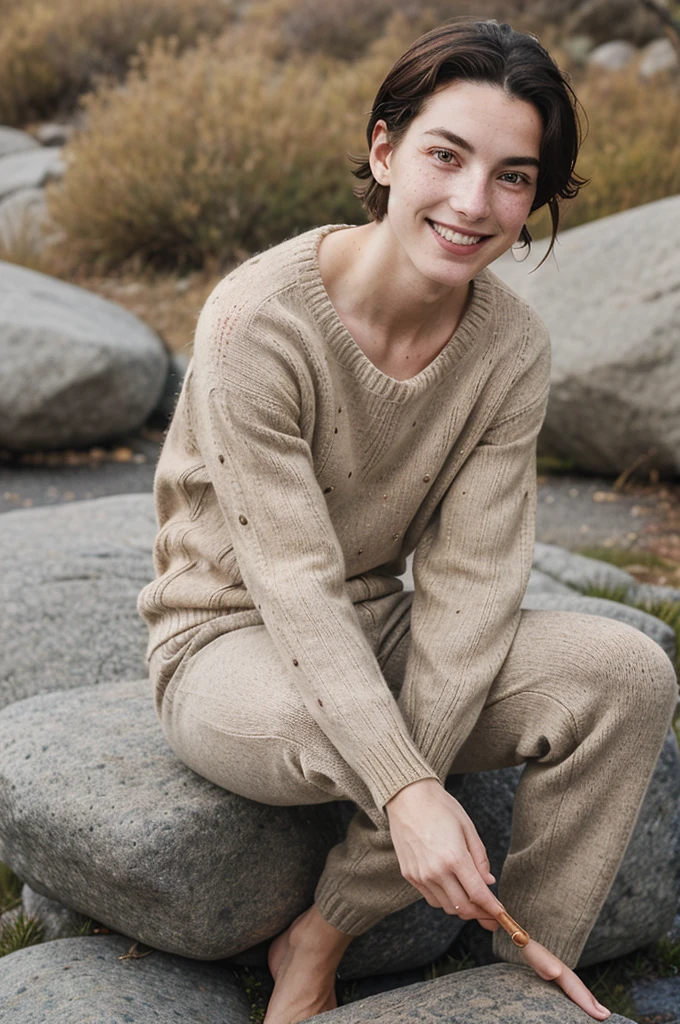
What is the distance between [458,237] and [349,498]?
0.49 metres

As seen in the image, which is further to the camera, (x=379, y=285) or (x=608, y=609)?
(x=608, y=609)

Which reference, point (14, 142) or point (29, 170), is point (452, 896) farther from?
point (14, 142)

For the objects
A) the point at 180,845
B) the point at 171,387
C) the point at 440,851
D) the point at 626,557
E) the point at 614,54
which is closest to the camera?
the point at 440,851

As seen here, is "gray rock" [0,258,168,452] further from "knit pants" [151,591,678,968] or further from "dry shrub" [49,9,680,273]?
"knit pants" [151,591,678,968]

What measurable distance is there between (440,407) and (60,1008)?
1145 mm

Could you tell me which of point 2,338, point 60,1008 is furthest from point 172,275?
point 60,1008

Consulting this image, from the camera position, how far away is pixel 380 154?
186 cm

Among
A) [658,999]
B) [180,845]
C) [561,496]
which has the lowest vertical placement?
[561,496]

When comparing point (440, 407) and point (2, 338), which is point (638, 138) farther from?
point (440, 407)

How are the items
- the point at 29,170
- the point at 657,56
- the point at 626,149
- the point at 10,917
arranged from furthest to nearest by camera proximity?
the point at 657,56, the point at 29,170, the point at 626,149, the point at 10,917

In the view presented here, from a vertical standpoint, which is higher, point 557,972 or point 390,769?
point 390,769

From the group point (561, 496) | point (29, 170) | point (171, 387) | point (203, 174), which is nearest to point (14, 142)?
point (29, 170)

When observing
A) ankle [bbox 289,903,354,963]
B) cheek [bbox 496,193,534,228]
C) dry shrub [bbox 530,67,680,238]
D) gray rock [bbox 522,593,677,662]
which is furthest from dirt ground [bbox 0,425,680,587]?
cheek [bbox 496,193,534,228]

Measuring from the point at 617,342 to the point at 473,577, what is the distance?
8.73 ft
